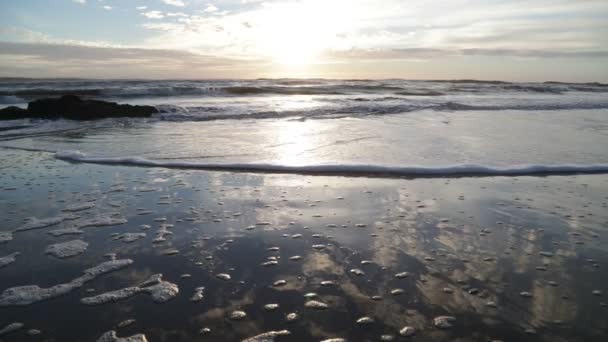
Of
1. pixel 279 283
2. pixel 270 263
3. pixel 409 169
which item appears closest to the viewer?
pixel 279 283

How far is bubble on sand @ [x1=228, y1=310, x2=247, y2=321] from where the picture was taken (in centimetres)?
248

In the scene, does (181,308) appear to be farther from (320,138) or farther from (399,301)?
(320,138)

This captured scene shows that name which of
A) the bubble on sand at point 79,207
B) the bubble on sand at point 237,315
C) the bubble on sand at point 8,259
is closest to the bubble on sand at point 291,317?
the bubble on sand at point 237,315

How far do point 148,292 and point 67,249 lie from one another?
1.19m

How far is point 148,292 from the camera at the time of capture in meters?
2.79

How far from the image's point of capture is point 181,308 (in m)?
2.59

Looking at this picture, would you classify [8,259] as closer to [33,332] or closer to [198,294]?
[33,332]

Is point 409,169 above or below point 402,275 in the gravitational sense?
above

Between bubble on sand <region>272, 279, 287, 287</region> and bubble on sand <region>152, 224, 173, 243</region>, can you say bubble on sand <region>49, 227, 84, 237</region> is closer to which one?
bubble on sand <region>152, 224, 173, 243</region>

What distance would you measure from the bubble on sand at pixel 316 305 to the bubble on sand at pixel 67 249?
203 centimetres

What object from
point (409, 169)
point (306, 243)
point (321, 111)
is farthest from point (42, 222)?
point (321, 111)

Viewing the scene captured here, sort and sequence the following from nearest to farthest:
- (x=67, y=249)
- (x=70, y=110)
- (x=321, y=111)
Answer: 1. (x=67, y=249)
2. (x=70, y=110)
3. (x=321, y=111)

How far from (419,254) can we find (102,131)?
9.74 meters

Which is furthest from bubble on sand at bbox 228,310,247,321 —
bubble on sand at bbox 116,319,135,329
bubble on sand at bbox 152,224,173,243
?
bubble on sand at bbox 152,224,173,243
